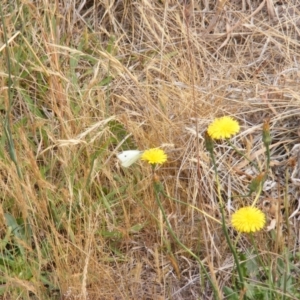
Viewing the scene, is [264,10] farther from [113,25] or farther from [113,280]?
[113,280]

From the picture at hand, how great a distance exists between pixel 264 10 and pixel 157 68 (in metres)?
0.54

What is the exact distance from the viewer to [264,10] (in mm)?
2566

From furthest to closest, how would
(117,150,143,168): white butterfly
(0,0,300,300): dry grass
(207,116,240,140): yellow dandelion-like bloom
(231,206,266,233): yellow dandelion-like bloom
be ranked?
(0,0,300,300): dry grass → (117,150,143,168): white butterfly → (207,116,240,140): yellow dandelion-like bloom → (231,206,266,233): yellow dandelion-like bloom

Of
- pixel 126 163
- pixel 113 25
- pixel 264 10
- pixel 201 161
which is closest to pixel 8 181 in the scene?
pixel 126 163

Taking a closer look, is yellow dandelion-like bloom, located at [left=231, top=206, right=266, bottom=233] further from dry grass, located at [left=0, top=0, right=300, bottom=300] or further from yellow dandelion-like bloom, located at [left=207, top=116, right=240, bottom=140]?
yellow dandelion-like bloom, located at [left=207, top=116, right=240, bottom=140]

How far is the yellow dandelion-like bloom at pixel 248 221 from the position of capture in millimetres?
1389

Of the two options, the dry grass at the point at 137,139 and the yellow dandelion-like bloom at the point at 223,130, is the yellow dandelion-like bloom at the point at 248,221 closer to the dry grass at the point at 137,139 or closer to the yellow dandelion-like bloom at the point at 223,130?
the dry grass at the point at 137,139

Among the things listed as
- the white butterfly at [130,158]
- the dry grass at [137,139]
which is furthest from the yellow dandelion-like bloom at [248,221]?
the white butterfly at [130,158]

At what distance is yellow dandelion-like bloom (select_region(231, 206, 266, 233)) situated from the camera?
139cm

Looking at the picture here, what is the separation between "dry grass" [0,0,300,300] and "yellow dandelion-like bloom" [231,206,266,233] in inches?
3.0

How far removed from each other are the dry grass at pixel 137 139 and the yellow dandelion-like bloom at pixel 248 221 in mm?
76

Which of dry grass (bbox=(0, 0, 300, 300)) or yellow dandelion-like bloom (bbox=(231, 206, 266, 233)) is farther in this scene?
dry grass (bbox=(0, 0, 300, 300))

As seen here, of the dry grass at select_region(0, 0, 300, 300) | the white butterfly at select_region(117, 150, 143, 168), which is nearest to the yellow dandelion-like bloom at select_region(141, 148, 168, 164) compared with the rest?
the white butterfly at select_region(117, 150, 143, 168)

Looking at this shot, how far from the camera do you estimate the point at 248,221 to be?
1.40 meters
